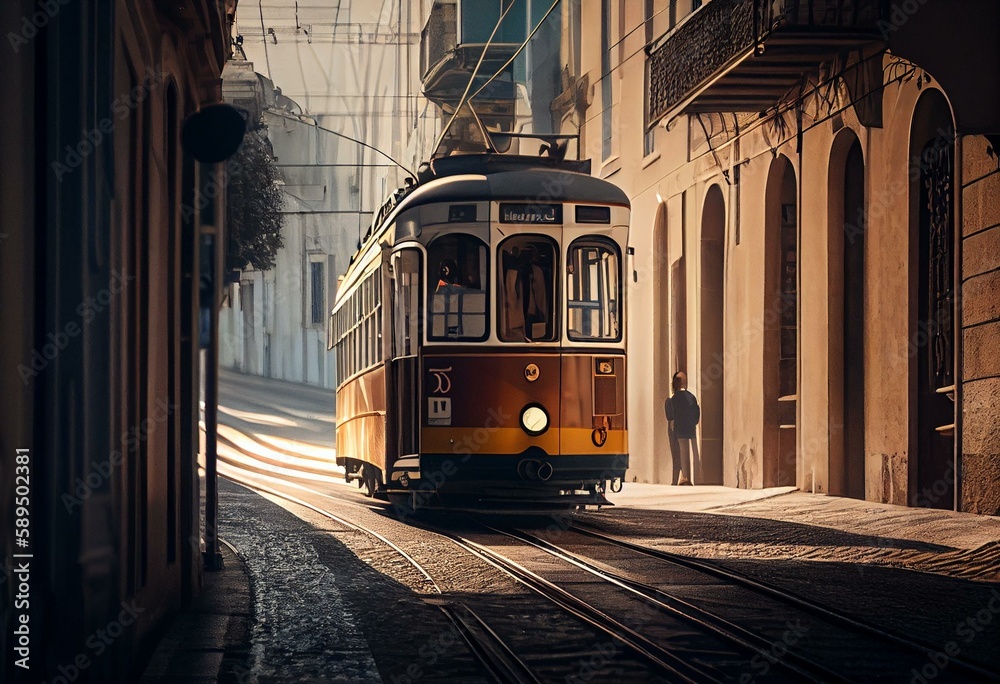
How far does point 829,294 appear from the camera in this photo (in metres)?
18.5

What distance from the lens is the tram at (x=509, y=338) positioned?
14289mm

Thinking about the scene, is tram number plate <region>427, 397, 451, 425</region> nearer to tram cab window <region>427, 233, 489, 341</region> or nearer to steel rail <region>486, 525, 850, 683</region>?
tram cab window <region>427, 233, 489, 341</region>

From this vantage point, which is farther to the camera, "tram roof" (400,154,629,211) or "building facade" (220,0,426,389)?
"building facade" (220,0,426,389)

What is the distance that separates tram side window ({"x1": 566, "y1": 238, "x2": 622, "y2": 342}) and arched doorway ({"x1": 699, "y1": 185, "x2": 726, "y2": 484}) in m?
9.18

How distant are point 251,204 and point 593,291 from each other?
14.2 meters

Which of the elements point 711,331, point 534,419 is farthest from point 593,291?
point 711,331

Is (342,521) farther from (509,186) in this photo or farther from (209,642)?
(209,642)

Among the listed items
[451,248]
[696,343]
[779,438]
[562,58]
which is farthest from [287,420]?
[451,248]

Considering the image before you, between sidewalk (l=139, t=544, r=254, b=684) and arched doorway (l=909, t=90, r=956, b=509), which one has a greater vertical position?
arched doorway (l=909, t=90, r=956, b=509)

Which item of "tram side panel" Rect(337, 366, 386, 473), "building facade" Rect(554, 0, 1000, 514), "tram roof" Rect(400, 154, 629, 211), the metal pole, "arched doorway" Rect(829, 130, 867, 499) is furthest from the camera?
"arched doorway" Rect(829, 130, 867, 499)

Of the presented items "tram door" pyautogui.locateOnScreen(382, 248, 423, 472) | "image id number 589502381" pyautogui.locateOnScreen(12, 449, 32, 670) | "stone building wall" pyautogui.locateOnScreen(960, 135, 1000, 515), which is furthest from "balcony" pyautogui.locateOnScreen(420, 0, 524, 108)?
"image id number 589502381" pyautogui.locateOnScreen(12, 449, 32, 670)

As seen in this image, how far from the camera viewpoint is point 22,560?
546cm
